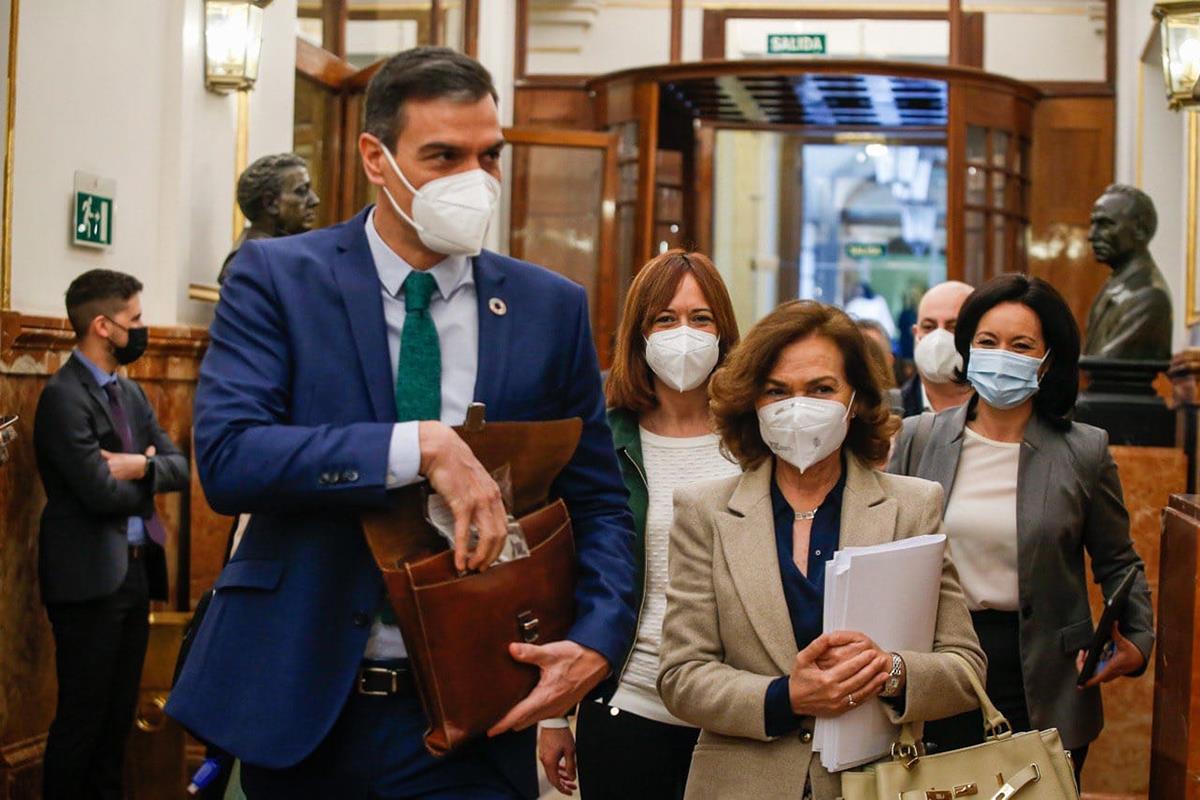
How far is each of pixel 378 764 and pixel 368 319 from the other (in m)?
0.61

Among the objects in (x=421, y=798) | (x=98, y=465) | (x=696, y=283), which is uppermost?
(x=696, y=283)

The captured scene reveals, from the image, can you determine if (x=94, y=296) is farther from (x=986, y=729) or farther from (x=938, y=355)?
(x=986, y=729)

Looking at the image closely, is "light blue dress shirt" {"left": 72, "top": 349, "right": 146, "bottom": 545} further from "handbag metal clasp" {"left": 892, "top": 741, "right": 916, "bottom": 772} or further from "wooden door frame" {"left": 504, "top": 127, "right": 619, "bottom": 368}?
"wooden door frame" {"left": 504, "top": 127, "right": 619, "bottom": 368}

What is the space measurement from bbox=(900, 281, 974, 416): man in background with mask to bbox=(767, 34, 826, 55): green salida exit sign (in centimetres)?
784

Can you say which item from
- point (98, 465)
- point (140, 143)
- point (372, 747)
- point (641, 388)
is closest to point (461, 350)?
point (372, 747)

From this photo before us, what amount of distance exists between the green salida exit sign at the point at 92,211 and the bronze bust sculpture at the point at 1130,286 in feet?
12.3

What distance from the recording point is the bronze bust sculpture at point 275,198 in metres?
6.39

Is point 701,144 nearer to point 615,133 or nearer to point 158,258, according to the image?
point 615,133

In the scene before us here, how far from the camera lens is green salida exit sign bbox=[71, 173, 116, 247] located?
5863mm

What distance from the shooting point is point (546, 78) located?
43.4ft

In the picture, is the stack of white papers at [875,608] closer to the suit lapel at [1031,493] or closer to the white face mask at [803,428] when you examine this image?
the white face mask at [803,428]

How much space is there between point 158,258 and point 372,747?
15.4 ft

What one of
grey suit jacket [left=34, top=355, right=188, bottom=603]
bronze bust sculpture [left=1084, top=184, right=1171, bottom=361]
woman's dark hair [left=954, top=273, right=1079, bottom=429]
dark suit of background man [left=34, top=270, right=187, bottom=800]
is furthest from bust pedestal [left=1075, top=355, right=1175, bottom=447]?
grey suit jacket [left=34, top=355, right=188, bottom=603]

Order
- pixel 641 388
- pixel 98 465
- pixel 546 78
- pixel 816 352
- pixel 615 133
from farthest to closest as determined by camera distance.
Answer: pixel 546 78, pixel 615 133, pixel 98 465, pixel 641 388, pixel 816 352
